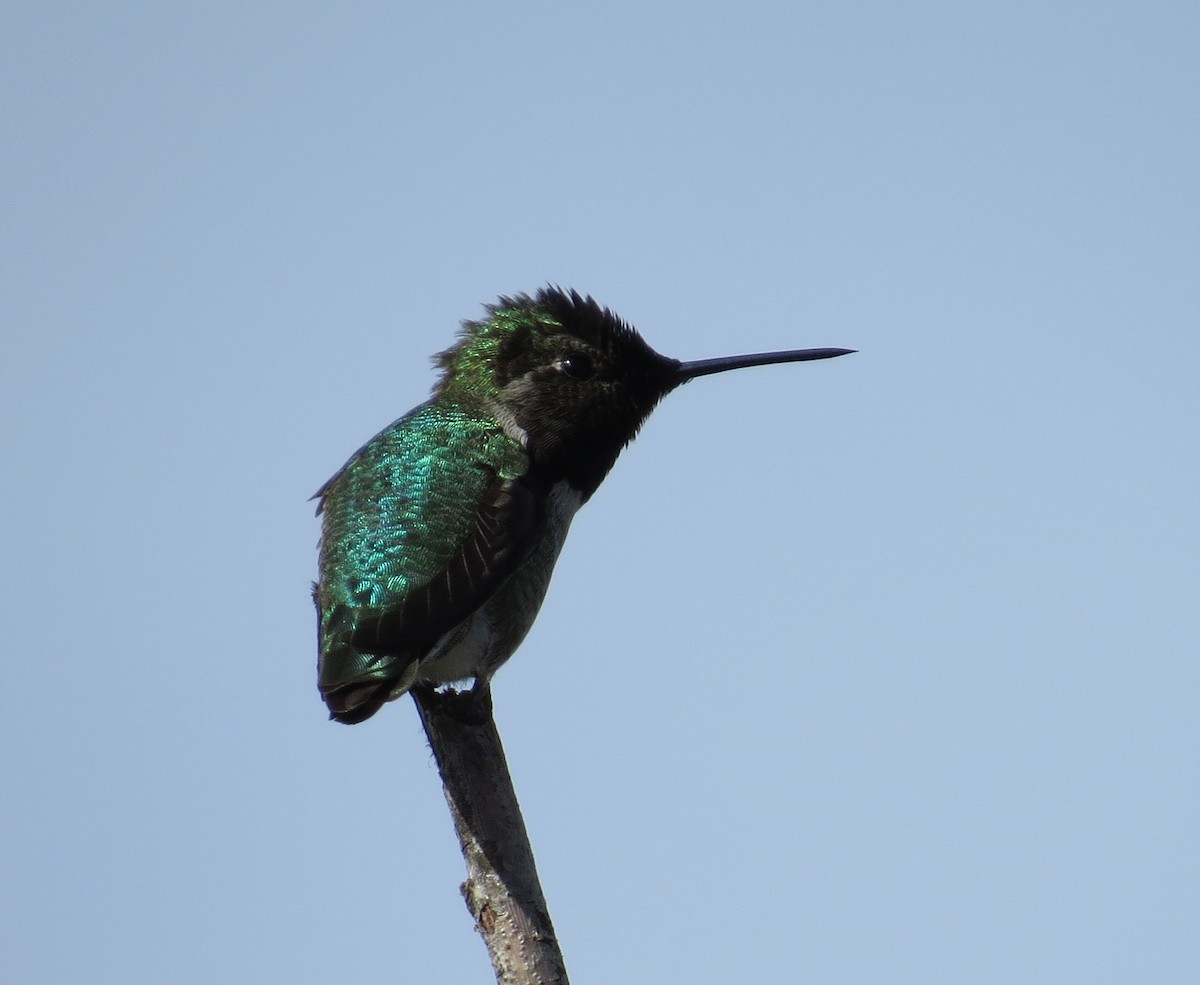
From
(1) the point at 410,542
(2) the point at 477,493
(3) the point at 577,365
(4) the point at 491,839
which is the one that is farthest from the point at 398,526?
A: (3) the point at 577,365

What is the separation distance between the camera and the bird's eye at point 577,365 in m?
7.98

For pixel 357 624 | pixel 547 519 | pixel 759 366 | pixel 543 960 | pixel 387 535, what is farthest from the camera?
pixel 759 366

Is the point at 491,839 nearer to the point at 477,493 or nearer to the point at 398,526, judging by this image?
the point at 398,526

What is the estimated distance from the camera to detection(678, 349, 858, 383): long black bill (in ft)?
28.1

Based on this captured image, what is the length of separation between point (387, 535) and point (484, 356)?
74.9 inches

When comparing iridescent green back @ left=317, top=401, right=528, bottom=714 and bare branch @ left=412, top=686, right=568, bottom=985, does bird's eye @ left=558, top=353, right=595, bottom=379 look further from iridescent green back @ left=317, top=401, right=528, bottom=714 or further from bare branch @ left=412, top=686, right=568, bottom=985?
bare branch @ left=412, top=686, right=568, bottom=985

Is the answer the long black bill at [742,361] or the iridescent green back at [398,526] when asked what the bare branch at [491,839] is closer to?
the iridescent green back at [398,526]

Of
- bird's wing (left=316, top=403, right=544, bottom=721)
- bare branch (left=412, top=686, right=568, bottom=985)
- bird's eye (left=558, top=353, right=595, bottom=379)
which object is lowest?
bare branch (left=412, top=686, right=568, bottom=985)

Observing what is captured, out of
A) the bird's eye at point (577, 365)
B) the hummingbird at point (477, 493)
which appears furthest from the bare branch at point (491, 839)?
the bird's eye at point (577, 365)

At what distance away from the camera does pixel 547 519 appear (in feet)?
23.6

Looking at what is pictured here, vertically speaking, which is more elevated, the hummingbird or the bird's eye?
the bird's eye

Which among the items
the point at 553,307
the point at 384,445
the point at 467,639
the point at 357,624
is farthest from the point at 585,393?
the point at 357,624

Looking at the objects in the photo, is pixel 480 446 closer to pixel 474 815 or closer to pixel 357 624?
pixel 357 624

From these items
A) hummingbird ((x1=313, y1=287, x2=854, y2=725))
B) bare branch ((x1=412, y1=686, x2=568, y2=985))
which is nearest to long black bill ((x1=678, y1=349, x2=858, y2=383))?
hummingbird ((x1=313, y1=287, x2=854, y2=725))
